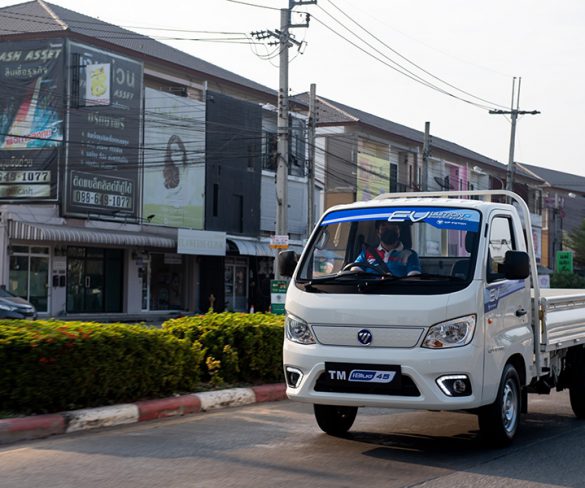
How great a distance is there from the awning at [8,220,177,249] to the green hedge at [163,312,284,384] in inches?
824

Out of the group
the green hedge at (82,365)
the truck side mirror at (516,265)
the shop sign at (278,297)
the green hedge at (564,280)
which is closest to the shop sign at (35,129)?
the shop sign at (278,297)

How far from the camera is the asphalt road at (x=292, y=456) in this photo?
6918mm

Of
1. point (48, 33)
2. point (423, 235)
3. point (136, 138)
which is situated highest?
point (48, 33)

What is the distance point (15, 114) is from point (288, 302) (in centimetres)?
2792

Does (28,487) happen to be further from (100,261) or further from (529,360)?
(100,261)

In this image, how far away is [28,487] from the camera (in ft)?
21.5

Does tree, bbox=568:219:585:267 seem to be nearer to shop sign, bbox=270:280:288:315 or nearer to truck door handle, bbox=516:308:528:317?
shop sign, bbox=270:280:288:315

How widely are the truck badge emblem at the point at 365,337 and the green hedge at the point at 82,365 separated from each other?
9.54ft

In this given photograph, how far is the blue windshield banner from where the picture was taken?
8.38m

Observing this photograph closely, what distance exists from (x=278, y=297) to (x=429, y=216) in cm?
1271

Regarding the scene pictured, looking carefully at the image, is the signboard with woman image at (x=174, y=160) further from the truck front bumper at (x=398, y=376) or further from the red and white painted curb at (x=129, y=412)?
the truck front bumper at (x=398, y=376)

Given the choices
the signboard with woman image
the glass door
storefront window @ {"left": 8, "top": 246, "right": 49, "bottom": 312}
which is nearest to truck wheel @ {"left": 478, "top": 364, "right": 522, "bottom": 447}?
storefront window @ {"left": 8, "top": 246, "right": 49, "bottom": 312}

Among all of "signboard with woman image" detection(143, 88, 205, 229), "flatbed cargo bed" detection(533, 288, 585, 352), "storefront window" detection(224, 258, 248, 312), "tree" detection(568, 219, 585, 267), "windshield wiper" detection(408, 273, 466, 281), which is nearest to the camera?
"windshield wiper" detection(408, 273, 466, 281)

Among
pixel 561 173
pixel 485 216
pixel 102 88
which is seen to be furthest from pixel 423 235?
pixel 561 173
